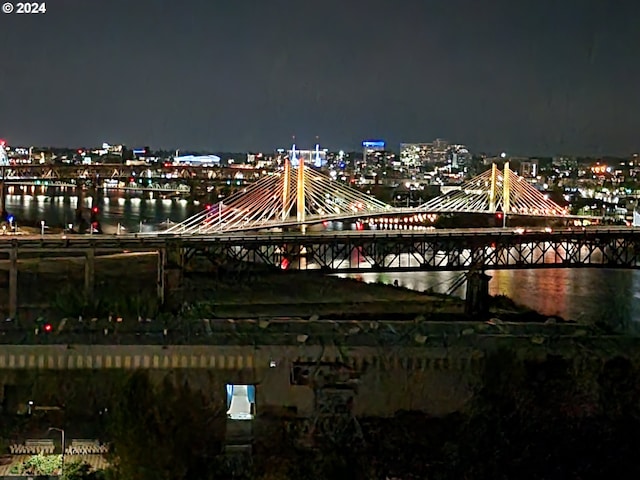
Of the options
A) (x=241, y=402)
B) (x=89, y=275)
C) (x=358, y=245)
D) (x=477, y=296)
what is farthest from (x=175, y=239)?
(x=241, y=402)

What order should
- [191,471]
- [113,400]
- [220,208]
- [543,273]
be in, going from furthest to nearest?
[220,208] < [543,273] < [113,400] < [191,471]

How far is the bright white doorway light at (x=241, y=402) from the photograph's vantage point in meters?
7.19

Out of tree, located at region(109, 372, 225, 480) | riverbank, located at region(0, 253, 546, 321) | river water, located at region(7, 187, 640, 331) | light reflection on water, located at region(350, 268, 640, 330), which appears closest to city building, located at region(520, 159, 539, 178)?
river water, located at region(7, 187, 640, 331)

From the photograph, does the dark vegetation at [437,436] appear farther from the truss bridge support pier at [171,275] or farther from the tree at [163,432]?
the truss bridge support pier at [171,275]

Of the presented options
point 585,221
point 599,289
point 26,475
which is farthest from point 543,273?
point 26,475

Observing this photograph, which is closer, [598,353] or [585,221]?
[598,353]

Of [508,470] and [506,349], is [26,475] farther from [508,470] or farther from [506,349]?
[506,349]

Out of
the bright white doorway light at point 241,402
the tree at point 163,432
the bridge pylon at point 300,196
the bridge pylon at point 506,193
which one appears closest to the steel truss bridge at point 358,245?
the bright white doorway light at point 241,402

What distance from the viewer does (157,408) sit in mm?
6391

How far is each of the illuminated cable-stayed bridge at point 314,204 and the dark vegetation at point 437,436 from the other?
43.7 feet

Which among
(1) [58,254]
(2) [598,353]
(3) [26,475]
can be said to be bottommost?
(3) [26,475]

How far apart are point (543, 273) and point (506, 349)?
34.9 feet

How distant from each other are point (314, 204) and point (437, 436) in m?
20.3

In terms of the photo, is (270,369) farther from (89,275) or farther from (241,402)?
(89,275)
